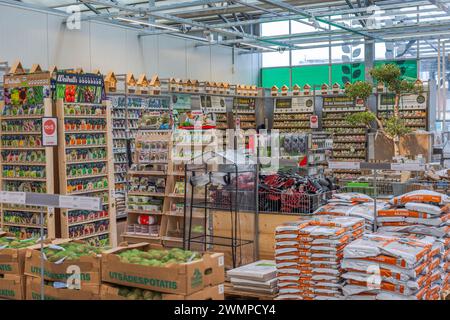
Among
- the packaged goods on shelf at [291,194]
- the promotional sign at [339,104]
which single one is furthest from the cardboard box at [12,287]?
the promotional sign at [339,104]

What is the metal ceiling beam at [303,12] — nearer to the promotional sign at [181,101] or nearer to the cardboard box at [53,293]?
the promotional sign at [181,101]

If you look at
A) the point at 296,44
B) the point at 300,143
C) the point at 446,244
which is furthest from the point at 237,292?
the point at 296,44

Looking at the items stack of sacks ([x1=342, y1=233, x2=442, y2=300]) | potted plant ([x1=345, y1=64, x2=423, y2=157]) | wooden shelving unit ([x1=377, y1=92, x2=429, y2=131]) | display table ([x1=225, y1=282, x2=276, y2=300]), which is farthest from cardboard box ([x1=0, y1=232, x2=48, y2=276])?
wooden shelving unit ([x1=377, y1=92, x2=429, y2=131])

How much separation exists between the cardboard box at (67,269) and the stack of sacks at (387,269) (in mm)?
1636

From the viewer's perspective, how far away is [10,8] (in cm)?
1316

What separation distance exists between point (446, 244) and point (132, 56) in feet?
43.2

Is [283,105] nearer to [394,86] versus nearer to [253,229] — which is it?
[394,86]

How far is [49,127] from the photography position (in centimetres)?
696

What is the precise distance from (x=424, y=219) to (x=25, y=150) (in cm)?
511

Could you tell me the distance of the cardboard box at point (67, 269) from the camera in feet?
11.9

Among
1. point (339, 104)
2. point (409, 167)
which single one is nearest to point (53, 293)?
point (409, 167)

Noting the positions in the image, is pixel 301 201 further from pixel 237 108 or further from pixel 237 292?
pixel 237 108

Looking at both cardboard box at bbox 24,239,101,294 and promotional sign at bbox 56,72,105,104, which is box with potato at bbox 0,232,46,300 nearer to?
cardboard box at bbox 24,239,101,294

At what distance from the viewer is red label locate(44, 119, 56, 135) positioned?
6.94 metres
